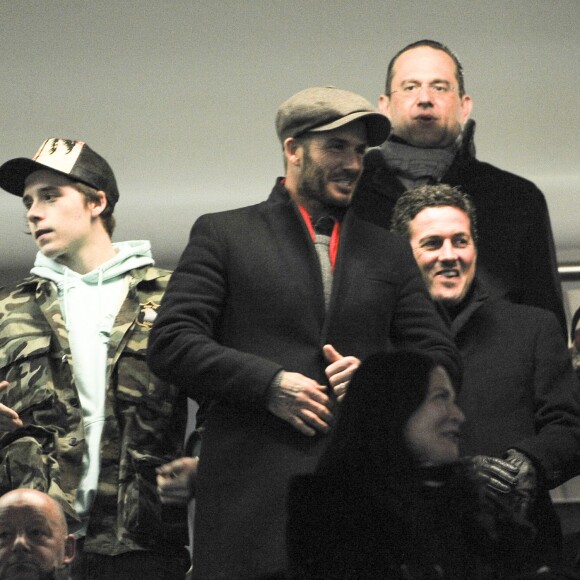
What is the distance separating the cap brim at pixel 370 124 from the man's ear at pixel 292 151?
1.7 inches

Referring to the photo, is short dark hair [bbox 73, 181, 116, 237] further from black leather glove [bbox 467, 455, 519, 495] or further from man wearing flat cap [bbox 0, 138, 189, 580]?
black leather glove [bbox 467, 455, 519, 495]

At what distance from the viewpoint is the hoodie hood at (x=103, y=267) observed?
3830 mm

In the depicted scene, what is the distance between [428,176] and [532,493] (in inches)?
39.5

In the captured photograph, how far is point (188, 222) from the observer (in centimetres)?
495

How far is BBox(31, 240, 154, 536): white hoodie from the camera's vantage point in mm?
3582

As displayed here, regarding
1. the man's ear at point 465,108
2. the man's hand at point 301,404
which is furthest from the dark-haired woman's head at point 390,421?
the man's ear at point 465,108

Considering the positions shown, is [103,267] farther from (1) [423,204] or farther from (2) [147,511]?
(1) [423,204]

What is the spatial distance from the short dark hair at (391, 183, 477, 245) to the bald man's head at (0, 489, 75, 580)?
1.01 m

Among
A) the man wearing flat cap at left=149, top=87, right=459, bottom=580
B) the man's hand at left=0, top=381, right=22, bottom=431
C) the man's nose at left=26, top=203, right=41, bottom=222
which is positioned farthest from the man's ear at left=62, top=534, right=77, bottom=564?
the man's nose at left=26, top=203, right=41, bottom=222

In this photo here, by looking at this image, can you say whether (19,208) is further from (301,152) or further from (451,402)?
(451,402)

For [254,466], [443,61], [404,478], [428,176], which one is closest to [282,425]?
[254,466]

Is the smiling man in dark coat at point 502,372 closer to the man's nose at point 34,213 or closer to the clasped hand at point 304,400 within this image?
the clasped hand at point 304,400

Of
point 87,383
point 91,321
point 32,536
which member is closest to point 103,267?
point 91,321

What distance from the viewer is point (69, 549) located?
3.43m
